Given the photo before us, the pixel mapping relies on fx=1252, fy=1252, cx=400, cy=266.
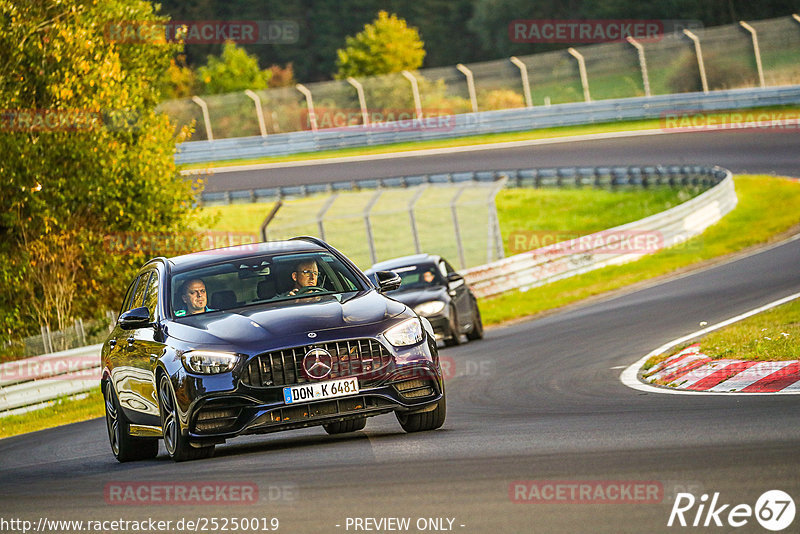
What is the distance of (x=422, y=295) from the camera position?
1959cm

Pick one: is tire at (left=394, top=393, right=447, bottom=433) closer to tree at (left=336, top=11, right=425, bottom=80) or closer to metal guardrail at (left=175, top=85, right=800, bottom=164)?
metal guardrail at (left=175, top=85, right=800, bottom=164)

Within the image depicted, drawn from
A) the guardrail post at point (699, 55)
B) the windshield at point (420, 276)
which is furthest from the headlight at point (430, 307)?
the guardrail post at point (699, 55)

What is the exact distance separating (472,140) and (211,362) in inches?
1680

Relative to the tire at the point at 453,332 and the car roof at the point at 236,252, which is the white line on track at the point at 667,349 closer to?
the car roof at the point at 236,252

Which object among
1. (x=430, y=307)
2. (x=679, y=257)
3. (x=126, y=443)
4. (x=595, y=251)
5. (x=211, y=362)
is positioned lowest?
(x=679, y=257)

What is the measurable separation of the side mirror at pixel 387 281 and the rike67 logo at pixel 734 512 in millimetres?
4430

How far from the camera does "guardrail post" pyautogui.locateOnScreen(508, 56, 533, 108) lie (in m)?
51.3

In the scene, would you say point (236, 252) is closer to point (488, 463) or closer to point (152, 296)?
point (152, 296)

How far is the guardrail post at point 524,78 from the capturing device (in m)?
51.3

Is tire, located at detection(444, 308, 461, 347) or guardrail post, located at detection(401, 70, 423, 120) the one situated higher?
guardrail post, located at detection(401, 70, 423, 120)

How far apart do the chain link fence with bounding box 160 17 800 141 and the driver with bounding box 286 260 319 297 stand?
128 ft

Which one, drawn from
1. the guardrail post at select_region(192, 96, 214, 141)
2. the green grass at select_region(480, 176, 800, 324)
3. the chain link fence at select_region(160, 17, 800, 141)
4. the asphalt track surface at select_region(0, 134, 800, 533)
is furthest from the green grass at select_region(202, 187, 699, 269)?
the asphalt track surface at select_region(0, 134, 800, 533)

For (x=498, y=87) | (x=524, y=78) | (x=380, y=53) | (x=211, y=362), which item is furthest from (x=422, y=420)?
(x=380, y=53)

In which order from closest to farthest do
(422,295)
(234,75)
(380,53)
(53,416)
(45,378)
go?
1. (53,416)
2. (45,378)
3. (422,295)
4. (380,53)
5. (234,75)
